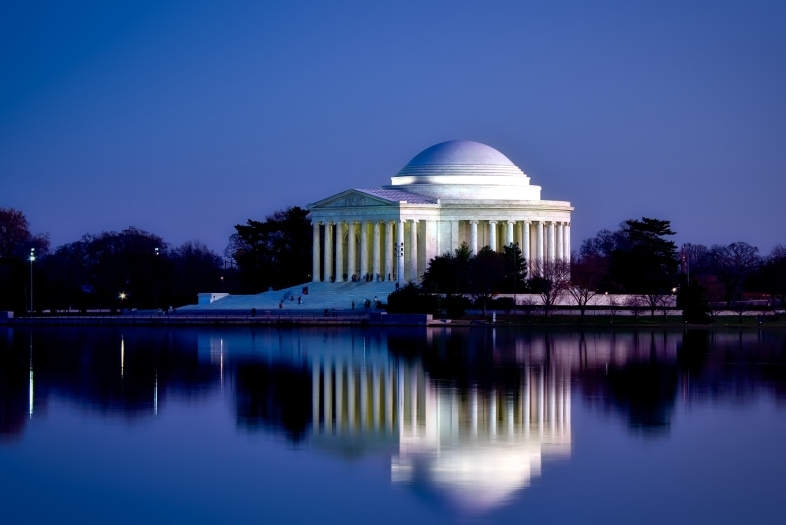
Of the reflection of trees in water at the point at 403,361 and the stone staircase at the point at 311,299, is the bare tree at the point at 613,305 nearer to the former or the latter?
the stone staircase at the point at 311,299

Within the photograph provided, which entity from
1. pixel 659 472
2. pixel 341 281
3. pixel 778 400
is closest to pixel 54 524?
pixel 659 472

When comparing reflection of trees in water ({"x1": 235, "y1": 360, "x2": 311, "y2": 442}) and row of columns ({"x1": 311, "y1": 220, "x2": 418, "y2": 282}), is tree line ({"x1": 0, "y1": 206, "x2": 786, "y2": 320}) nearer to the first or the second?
row of columns ({"x1": 311, "y1": 220, "x2": 418, "y2": 282})

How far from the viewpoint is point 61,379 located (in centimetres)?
4778

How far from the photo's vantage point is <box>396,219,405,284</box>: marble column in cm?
11981

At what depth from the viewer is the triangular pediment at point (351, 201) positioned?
398 ft

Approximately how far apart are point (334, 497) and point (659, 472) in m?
6.38

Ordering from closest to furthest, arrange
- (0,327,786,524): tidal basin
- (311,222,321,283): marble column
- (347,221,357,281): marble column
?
(0,327,786,524): tidal basin → (347,221,357,281): marble column → (311,222,321,283): marble column

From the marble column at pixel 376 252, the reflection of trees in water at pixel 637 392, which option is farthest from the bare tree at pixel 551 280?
the reflection of trees in water at pixel 637 392

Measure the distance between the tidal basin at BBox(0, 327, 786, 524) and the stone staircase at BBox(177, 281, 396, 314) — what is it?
160 feet

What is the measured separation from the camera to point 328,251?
12719 cm

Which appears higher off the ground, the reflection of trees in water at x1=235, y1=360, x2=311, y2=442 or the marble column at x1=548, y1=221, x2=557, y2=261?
the marble column at x1=548, y1=221, x2=557, y2=261

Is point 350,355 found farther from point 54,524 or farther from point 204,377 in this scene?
point 54,524

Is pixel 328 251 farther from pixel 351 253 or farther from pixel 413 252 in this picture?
pixel 413 252

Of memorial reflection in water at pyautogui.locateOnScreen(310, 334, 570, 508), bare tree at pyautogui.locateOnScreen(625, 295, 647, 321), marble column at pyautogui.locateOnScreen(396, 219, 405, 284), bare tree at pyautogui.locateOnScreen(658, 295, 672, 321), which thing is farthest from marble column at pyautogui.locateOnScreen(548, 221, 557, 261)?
memorial reflection in water at pyautogui.locateOnScreen(310, 334, 570, 508)
